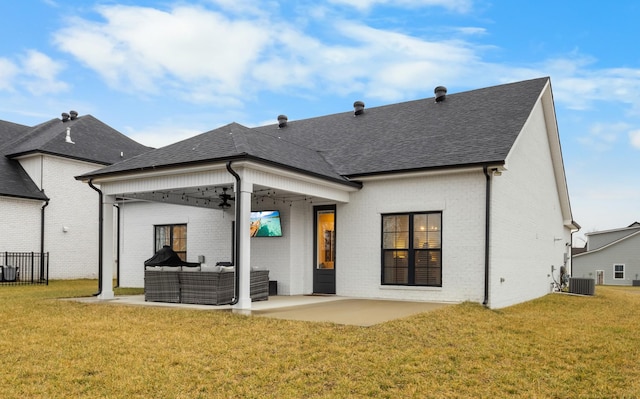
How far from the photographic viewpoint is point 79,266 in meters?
23.1

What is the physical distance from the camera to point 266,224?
14891 mm

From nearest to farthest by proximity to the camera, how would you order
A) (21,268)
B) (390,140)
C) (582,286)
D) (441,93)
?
(390,140)
(441,93)
(582,286)
(21,268)

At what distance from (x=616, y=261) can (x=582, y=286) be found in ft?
86.1

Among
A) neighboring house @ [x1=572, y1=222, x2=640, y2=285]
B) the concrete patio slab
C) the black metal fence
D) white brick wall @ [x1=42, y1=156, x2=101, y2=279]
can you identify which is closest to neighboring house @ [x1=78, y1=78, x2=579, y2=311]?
the concrete patio slab

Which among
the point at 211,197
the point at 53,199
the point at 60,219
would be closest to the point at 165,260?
the point at 211,197

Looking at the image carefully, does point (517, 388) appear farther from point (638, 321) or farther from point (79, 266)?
point (79, 266)

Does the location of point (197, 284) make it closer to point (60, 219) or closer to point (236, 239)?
point (236, 239)

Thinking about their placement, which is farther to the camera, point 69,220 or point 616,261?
point 616,261

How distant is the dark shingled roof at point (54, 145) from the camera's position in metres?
21.8

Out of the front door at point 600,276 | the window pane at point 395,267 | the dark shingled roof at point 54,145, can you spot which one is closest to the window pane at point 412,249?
the window pane at point 395,267

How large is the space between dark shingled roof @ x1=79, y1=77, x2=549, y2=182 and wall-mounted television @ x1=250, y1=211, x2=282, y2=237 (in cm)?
203

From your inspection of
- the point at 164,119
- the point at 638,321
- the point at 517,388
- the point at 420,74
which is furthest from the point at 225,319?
the point at 164,119

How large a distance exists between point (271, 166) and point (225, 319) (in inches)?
132

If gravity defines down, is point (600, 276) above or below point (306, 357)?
below
